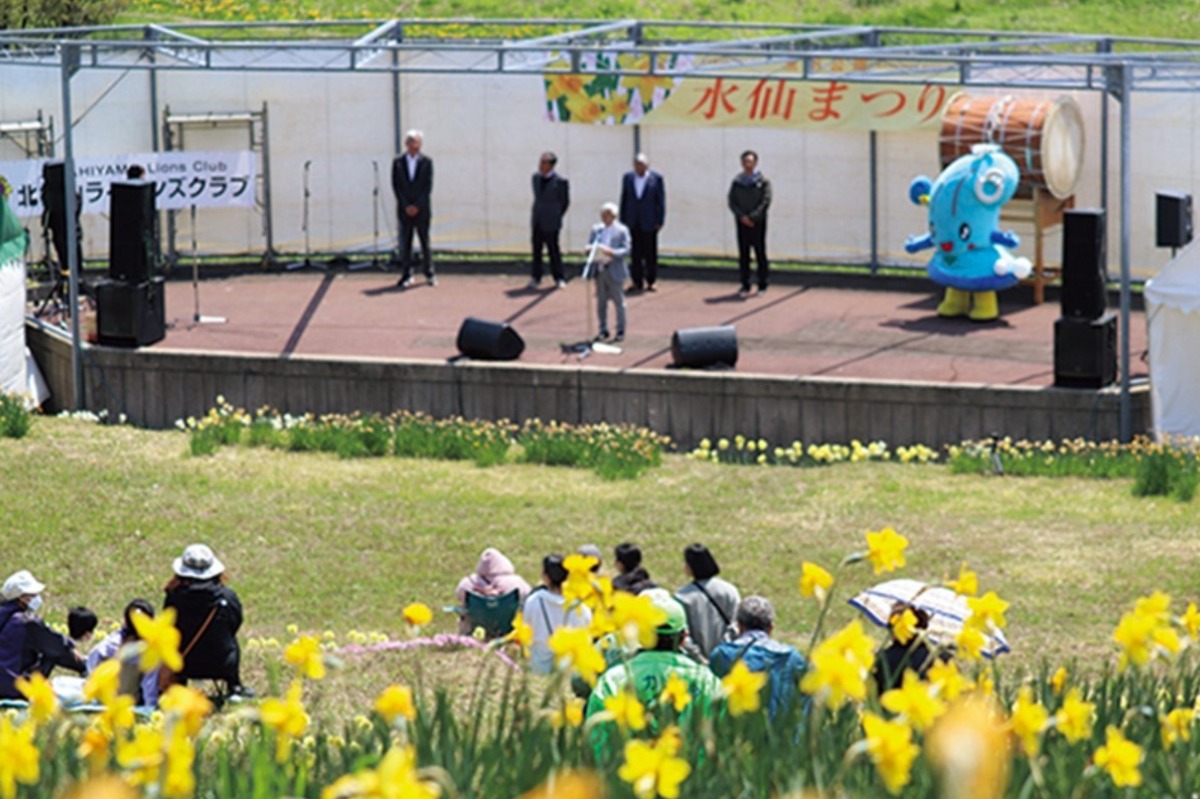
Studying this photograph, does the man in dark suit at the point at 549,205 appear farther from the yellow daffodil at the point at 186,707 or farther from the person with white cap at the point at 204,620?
the yellow daffodil at the point at 186,707

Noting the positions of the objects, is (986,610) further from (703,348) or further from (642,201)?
(642,201)

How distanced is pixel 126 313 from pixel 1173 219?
920 centimetres

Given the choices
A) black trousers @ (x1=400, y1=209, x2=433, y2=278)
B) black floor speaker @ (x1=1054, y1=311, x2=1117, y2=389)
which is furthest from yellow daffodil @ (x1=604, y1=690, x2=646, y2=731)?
black trousers @ (x1=400, y1=209, x2=433, y2=278)

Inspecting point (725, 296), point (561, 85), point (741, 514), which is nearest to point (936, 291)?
point (725, 296)

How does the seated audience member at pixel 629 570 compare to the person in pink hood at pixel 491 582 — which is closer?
the seated audience member at pixel 629 570

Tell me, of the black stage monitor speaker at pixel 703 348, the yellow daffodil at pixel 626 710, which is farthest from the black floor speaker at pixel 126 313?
the yellow daffodil at pixel 626 710

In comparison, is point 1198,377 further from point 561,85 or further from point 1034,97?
point 561,85

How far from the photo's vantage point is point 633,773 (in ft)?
13.9

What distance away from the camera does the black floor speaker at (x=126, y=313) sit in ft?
66.2

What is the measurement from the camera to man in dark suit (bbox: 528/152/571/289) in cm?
2302

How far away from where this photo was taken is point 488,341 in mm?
19406

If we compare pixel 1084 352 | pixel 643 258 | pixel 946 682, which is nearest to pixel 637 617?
pixel 946 682

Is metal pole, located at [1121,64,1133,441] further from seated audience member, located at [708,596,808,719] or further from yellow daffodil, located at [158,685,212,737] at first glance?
yellow daffodil, located at [158,685,212,737]

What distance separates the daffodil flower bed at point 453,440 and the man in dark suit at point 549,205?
200 inches
